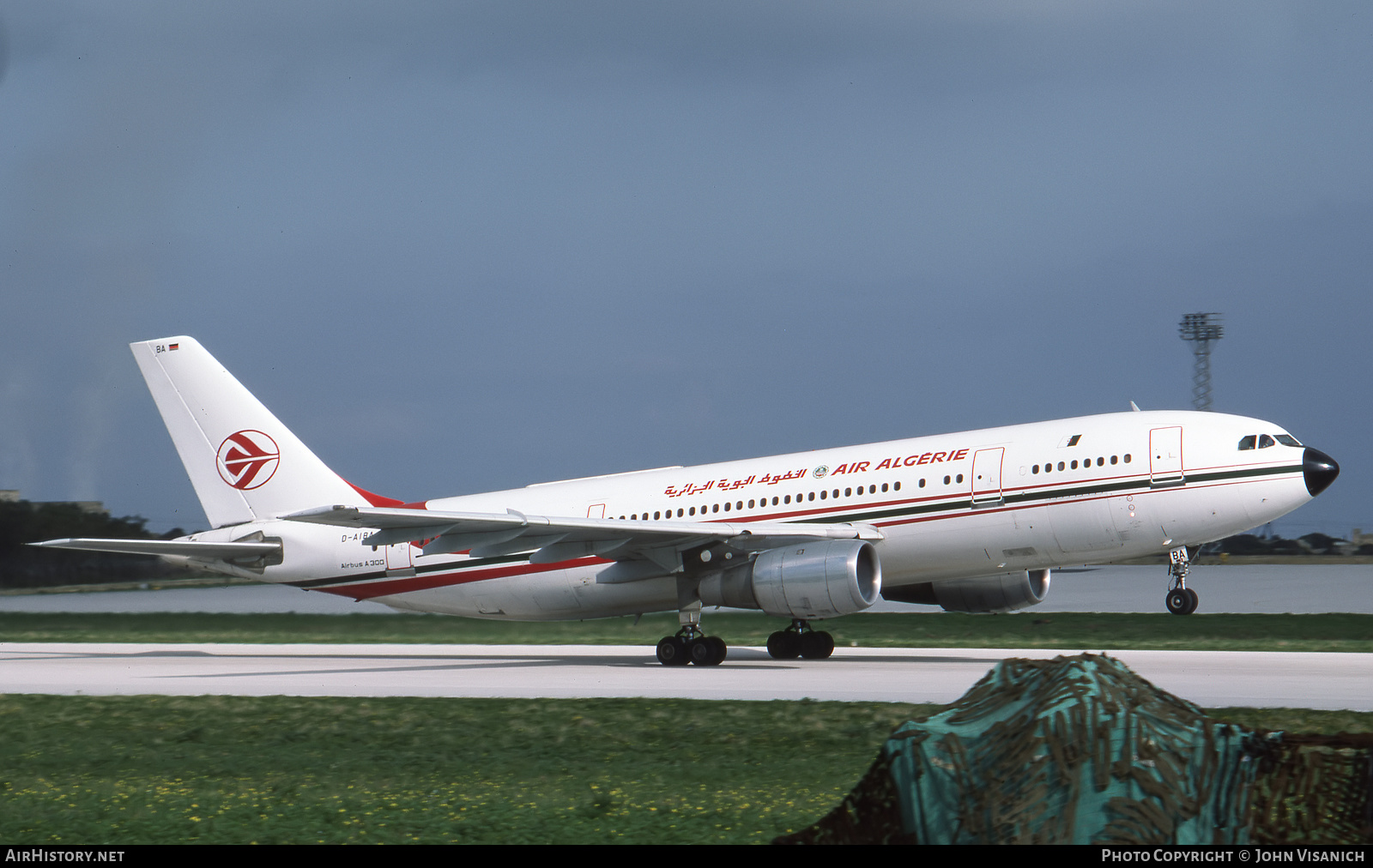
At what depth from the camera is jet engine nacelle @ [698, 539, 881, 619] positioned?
67.2ft

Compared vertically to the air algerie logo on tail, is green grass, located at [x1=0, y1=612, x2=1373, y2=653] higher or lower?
lower

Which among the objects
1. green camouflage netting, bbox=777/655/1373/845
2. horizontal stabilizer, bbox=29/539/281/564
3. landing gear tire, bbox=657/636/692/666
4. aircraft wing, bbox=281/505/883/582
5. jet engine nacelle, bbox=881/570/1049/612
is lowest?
landing gear tire, bbox=657/636/692/666

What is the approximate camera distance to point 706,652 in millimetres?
22609

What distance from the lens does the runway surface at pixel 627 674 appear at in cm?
1672

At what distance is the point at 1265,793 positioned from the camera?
16.4ft

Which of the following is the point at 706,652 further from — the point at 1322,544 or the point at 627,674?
the point at 1322,544

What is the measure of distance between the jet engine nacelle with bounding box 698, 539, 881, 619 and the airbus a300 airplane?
0.03 m

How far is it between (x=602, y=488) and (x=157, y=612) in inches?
515

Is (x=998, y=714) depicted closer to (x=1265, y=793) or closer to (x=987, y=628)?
(x=1265, y=793)

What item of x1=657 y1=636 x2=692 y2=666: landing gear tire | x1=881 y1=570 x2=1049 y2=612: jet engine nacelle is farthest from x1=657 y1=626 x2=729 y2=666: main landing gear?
x1=881 y1=570 x2=1049 y2=612: jet engine nacelle

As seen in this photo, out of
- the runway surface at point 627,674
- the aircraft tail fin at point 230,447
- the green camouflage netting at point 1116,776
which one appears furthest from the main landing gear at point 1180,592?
the green camouflage netting at point 1116,776

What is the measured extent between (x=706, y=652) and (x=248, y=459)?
448 inches

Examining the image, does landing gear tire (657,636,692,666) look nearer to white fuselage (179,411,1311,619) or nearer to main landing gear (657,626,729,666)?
main landing gear (657,626,729,666)

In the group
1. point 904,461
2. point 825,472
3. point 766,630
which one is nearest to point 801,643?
point 766,630
